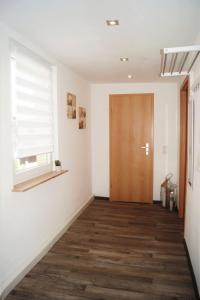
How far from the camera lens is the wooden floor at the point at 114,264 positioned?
7.53 feet

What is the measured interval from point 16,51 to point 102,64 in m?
1.33

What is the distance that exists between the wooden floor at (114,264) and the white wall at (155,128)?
115cm

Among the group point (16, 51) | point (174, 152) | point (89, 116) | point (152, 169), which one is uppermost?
point (16, 51)

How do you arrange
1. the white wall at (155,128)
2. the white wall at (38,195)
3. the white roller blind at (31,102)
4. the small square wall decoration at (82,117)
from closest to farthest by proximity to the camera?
the white wall at (38,195) → the white roller blind at (31,102) → the small square wall decoration at (82,117) → the white wall at (155,128)

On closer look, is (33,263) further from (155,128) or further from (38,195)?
(155,128)

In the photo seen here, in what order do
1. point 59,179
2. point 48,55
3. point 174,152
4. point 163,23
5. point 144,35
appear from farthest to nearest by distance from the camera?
1. point 174,152
2. point 59,179
3. point 48,55
4. point 144,35
5. point 163,23

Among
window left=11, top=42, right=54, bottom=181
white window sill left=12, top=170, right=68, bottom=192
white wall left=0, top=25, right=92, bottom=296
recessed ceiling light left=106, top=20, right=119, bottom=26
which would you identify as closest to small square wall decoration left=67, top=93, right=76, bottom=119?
white wall left=0, top=25, right=92, bottom=296

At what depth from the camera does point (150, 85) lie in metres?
4.88

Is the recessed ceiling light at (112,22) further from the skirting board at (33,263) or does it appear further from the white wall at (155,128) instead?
the white wall at (155,128)

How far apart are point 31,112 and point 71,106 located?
1185 mm

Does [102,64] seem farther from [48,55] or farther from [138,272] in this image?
[138,272]

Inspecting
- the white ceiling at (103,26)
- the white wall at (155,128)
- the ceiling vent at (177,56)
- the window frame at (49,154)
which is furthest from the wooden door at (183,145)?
the window frame at (49,154)

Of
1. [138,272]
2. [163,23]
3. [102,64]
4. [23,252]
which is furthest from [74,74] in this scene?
[138,272]

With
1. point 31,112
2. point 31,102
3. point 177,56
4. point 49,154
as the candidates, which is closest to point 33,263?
point 49,154
